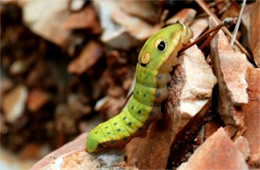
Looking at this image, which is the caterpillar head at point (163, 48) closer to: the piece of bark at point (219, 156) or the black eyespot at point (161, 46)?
the black eyespot at point (161, 46)

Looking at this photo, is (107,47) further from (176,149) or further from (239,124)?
(239,124)

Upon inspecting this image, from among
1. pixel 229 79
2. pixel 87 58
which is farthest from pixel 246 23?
pixel 87 58

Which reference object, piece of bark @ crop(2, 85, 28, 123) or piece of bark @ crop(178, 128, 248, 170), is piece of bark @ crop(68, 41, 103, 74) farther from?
piece of bark @ crop(178, 128, 248, 170)

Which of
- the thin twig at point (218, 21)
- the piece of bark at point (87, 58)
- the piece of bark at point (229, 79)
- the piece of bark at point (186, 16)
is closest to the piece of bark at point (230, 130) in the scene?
the piece of bark at point (229, 79)

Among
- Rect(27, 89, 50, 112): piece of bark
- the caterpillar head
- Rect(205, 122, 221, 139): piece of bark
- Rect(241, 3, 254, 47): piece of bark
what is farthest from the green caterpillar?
Rect(27, 89, 50, 112): piece of bark

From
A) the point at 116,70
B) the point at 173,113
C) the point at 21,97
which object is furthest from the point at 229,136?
the point at 21,97

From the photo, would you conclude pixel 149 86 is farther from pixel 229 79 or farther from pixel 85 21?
pixel 85 21
